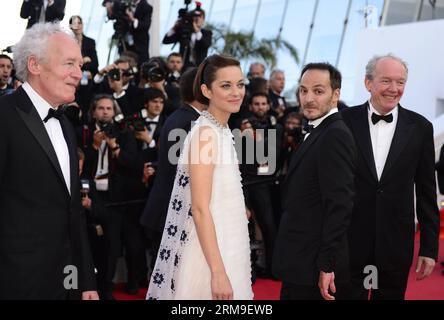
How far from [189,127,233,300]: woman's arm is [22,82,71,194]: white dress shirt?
0.43 metres

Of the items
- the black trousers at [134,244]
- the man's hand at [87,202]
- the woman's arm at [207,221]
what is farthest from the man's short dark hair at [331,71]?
the black trousers at [134,244]

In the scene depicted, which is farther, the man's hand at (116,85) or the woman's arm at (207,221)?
the man's hand at (116,85)

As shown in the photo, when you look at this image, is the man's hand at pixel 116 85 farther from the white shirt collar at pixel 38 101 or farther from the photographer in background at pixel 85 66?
the white shirt collar at pixel 38 101

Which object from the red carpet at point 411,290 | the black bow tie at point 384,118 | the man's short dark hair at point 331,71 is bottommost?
the red carpet at point 411,290

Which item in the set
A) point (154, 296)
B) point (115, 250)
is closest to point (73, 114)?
point (115, 250)

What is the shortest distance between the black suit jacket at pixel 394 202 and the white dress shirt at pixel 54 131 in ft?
4.55

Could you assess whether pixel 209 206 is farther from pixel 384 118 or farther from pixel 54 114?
pixel 384 118

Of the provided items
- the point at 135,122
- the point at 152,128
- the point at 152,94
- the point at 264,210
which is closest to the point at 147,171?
the point at 135,122

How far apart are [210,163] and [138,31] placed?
4761mm

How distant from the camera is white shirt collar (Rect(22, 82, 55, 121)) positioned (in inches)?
81.7

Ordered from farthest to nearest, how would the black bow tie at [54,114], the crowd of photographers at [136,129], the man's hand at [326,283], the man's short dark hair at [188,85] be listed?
the crowd of photographers at [136,129] < the man's short dark hair at [188,85] < the man's hand at [326,283] < the black bow tie at [54,114]

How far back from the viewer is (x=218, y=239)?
2252 mm

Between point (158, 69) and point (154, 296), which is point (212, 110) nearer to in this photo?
point (154, 296)

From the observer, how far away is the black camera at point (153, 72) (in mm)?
5410
